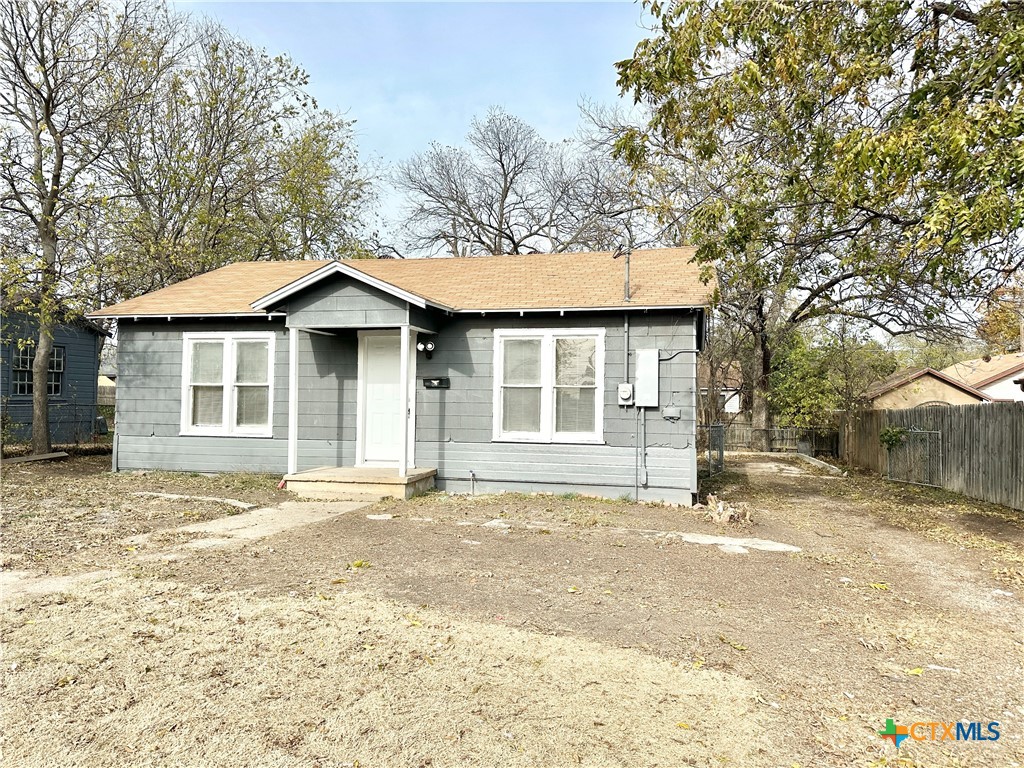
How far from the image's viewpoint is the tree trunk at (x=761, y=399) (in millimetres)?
23603

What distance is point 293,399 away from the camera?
1020 cm

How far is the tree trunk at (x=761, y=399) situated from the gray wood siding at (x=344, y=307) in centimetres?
1686

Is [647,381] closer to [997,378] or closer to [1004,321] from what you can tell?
[1004,321]

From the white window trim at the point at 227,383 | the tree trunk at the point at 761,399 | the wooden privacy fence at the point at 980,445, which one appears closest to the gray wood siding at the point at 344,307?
the white window trim at the point at 227,383

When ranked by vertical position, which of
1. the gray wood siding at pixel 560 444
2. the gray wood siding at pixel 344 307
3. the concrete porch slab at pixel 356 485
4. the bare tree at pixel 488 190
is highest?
the bare tree at pixel 488 190

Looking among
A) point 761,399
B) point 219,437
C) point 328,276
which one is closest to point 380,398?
point 328,276

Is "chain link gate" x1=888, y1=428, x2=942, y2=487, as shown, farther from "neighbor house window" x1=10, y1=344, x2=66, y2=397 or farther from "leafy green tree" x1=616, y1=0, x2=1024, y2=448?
"neighbor house window" x1=10, y1=344, x2=66, y2=397

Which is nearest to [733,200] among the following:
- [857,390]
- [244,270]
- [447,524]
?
[447,524]

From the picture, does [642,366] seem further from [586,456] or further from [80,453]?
[80,453]

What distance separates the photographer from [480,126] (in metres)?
32.6

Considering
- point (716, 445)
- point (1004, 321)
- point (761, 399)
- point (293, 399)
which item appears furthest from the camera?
point (761, 399)

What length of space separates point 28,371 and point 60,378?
848mm

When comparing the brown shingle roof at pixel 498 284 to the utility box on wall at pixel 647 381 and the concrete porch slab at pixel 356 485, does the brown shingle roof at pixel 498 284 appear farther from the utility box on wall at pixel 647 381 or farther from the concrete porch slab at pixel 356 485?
the concrete porch slab at pixel 356 485

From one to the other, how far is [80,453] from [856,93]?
17022 mm
